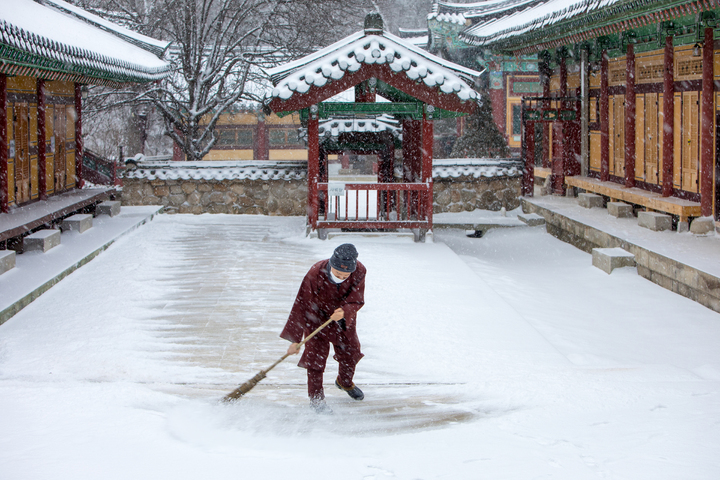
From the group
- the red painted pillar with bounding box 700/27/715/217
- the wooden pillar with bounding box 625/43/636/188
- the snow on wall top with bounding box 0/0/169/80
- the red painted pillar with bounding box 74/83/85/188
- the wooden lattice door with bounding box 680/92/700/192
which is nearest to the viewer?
the snow on wall top with bounding box 0/0/169/80

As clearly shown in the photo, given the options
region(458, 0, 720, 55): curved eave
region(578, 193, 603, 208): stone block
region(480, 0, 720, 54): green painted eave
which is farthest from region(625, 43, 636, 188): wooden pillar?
region(578, 193, 603, 208): stone block

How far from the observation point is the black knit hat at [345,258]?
4957 millimetres

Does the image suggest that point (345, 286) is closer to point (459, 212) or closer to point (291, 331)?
point (291, 331)

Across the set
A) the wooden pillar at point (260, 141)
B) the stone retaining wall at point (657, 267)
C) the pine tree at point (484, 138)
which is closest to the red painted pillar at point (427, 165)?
the stone retaining wall at point (657, 267)

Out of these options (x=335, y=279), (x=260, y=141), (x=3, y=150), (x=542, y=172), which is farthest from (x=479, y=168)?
(x=260, y=141)

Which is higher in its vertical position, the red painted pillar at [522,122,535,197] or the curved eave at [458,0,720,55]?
the curved eave at [458,0,720,55]

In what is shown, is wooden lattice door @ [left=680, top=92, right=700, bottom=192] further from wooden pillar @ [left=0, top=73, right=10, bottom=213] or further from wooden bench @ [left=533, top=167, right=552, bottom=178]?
wooden pillar @ [left=0, top=73, right=10, bottom=213]

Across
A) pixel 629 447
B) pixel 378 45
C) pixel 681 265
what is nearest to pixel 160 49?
pixel 378 45

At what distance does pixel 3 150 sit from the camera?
389 inches

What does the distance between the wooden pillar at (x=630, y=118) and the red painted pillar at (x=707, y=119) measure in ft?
8.43

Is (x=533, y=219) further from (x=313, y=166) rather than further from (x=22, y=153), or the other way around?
(x=22, y=153)

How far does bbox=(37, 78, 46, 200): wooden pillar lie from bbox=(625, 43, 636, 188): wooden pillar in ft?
31.7

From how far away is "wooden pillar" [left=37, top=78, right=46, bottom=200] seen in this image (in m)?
11.5

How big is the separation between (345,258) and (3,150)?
6917 mm
